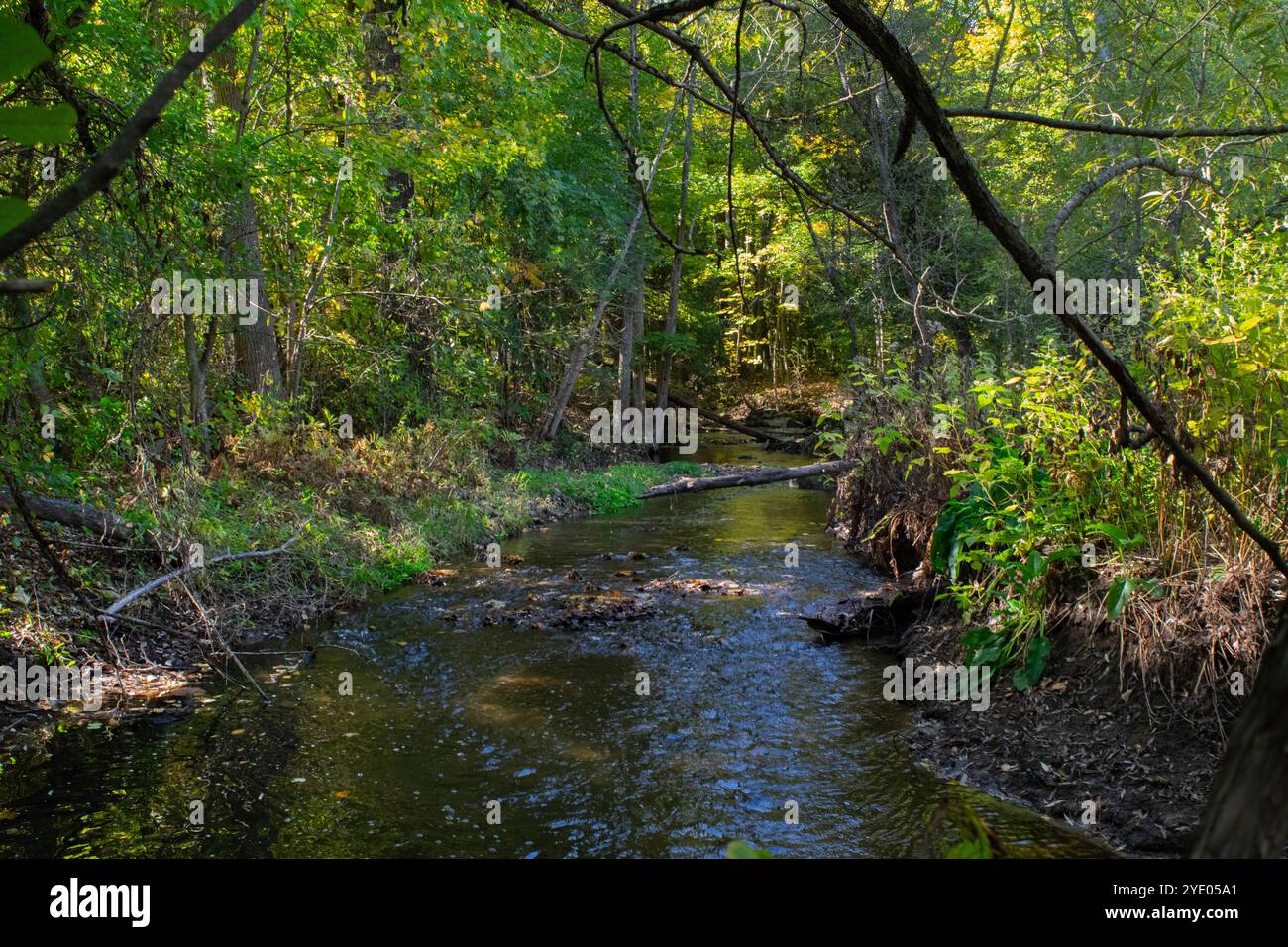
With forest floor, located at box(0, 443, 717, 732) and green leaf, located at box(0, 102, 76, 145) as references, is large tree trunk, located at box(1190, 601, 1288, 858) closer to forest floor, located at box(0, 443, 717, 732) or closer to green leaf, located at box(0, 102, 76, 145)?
green leaf, located at box(0, 102, 76, 145)

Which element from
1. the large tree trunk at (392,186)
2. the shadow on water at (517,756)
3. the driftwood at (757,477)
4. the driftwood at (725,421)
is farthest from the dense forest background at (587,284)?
the driftwood at (725,421)

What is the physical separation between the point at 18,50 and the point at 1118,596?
5.77m

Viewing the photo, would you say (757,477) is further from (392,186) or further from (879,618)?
(392,186)

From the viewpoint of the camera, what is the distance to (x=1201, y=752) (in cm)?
467

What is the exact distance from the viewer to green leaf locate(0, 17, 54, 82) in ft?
1.80

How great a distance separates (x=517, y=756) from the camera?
5.79 meters

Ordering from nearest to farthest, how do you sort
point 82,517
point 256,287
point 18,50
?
point 18,50 < point 82,517 < point 256,287

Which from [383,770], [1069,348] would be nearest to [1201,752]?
[1069,348]

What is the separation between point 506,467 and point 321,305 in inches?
209

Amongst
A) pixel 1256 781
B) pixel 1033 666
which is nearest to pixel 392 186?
pixel 1033 666

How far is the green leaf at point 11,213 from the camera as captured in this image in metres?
0.55

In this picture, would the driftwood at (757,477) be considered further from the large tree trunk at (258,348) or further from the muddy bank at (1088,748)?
the muddy bank at (1088,748)
